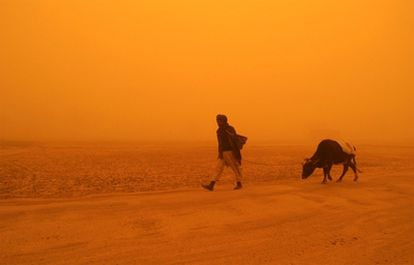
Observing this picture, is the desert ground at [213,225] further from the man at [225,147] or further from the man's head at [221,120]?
the man's head at [221,120]

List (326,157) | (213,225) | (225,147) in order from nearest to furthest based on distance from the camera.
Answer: (213,225)
(225,147)
(326,157)

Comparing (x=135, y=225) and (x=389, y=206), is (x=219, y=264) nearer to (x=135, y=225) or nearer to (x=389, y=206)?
(x=135, y=225)

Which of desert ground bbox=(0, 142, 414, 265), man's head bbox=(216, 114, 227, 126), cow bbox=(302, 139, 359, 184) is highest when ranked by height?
man's head bbox=(216, 114, 227, 126)

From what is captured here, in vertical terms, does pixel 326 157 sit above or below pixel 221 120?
below

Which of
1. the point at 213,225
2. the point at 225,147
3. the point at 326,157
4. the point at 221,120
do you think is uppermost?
the point at 221,120

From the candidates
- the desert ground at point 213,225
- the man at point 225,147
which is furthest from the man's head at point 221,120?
the desert ground at point 213,225

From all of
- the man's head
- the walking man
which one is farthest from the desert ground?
the man's head

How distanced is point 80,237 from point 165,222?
72.2 inches

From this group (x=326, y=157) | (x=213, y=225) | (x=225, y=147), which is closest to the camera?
(x=213, y=225)

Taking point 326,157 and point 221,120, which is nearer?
point 221,120

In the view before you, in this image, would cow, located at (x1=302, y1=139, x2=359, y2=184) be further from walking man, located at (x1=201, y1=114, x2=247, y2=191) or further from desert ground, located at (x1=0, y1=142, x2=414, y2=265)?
walking man, located at (x1=201, y1=114, x2=247, y2=191)

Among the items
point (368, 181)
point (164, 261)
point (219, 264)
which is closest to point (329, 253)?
point (219, 264)

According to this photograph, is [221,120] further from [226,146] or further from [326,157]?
[326,157]

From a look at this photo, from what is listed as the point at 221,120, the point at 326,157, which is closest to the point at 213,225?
the point at 221,120
